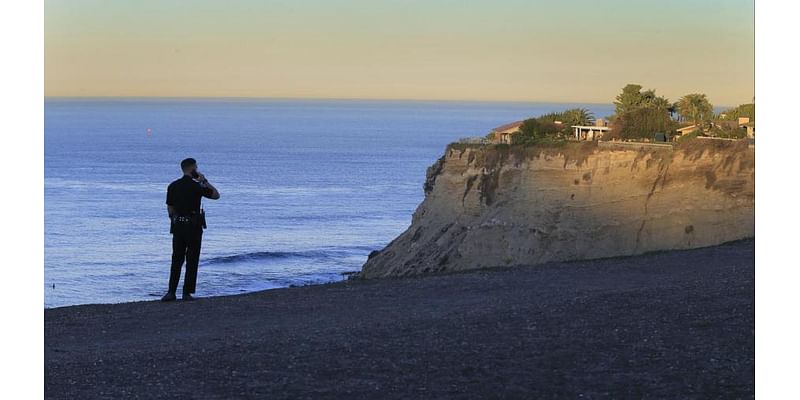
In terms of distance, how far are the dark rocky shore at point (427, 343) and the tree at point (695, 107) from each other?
43528 mm

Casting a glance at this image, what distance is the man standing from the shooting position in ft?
41.4

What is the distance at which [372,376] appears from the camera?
299 inches

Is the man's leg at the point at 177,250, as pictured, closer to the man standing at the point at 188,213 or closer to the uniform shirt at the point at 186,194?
the man standing at the point at 188,213

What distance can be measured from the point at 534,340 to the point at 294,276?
38089 millimetres

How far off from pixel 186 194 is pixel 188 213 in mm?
238

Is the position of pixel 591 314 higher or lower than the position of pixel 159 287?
higher

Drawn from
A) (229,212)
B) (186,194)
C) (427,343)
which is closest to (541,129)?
(229,212)

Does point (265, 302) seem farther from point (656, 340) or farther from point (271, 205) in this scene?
point (271, 205)

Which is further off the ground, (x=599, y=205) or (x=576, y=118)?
(x=576, y=118)

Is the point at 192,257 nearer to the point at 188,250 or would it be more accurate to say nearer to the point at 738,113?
the point at 188,250

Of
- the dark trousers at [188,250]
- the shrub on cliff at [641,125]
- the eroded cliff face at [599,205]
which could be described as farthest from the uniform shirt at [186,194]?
the shrub on cliff at [641,125]

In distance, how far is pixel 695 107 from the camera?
5600 centimetres
